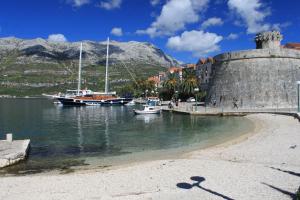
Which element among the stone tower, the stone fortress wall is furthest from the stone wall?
the stone tower

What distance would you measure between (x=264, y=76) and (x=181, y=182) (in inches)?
1585

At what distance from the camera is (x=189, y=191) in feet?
35.0

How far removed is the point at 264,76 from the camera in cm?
4884

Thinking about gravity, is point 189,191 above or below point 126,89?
below

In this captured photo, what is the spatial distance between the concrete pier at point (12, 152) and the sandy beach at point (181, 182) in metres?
3.54

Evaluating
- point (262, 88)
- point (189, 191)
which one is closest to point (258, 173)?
point (189, 191)

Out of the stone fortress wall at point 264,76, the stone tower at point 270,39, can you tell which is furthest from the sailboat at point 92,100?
the stone tower at point 270,39

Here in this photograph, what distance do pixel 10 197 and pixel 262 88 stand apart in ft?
141

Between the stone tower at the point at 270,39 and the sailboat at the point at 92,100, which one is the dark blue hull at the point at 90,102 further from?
the stone tower at the point at 270,39

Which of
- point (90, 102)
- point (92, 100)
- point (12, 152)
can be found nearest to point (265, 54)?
point (12, 152)

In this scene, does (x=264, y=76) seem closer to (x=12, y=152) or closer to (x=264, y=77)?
(x=264, y=77)

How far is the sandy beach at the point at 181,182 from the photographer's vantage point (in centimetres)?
1045

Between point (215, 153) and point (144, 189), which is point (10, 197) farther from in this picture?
point (215, 153)

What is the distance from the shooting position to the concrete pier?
55.0 ft
